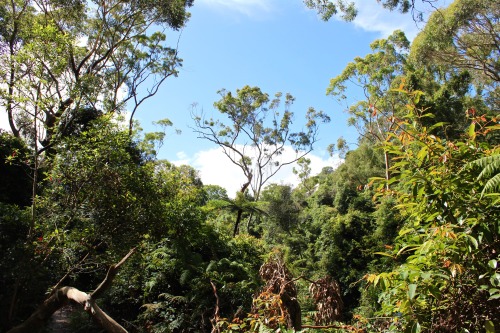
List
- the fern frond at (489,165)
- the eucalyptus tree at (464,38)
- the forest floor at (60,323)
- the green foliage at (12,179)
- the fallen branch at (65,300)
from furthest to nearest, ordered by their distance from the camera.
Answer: the eucalyptus tree at (464,38) < the green foliage at (12,179) < the forest floor at (60,323) < the fallen branch at (65,300) < the fern frond at (489,165)

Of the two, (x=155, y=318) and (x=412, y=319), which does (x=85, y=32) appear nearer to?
(x=155, y=318)

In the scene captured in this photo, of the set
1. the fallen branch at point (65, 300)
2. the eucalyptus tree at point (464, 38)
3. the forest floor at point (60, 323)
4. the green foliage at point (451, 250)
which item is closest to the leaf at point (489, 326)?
the green foliage at point (451, 250)

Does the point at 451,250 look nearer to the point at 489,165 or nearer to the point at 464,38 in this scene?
the point at 489,165

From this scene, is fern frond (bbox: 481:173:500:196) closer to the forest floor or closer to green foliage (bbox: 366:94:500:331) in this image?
green foliage (bbox: 366:94:500:331)

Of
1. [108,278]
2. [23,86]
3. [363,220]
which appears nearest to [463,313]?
[108,278]

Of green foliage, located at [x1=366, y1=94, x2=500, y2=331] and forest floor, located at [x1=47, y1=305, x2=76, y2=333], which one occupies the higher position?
green foliage, located at [x1=366, y1=94, x2=500, y2=331]

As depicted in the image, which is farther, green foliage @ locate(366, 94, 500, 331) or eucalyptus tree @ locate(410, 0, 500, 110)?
eucalyptus tree @ locate(410, 0, 500, 110)

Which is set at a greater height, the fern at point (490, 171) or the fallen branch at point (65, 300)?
the fern at point (490, 171)

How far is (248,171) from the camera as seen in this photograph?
1021 inches

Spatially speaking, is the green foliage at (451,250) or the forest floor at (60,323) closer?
the green foliage at (451,250)

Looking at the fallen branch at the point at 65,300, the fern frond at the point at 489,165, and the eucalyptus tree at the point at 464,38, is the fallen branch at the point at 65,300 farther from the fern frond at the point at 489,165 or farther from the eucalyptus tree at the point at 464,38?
the eucalyptus tree at the point at 464,38

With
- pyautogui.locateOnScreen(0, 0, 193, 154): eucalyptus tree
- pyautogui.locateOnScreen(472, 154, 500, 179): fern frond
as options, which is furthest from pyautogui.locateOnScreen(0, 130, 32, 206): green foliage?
pyautogui.locateOnScreen(472, 154, 500, 179): fern frond

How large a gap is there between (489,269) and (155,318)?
263 inches

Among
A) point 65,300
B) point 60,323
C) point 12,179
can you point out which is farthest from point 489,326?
point 12,179
